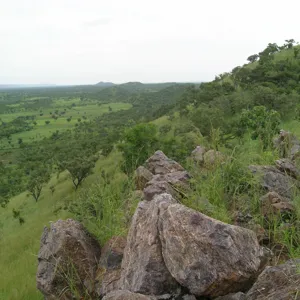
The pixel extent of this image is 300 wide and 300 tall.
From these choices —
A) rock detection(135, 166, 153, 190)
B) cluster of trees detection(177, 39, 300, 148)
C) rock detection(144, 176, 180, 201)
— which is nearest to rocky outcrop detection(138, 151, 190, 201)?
rock detection(144, 176, 180, 201)

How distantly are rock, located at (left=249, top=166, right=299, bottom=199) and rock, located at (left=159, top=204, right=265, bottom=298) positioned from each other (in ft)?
8.89

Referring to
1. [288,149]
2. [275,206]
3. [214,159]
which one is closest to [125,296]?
[275,206]

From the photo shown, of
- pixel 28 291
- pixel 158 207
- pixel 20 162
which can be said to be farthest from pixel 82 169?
pixel 20 162

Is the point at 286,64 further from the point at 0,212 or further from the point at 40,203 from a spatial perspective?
the point at 0,212

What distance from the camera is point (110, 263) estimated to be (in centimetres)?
706

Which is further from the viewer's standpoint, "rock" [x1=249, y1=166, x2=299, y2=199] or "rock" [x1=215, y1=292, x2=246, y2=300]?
"rock" [x1=249, y1=166, x2=299, y2=199]

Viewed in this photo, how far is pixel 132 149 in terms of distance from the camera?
36.2 metres

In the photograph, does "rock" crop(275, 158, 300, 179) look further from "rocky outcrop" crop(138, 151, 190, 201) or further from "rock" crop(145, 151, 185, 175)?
"rock" crop(145, 151, 185, 175)

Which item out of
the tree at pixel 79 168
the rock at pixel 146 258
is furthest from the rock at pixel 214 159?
the tree at pixel 79 168

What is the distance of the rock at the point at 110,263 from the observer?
6.45 meters

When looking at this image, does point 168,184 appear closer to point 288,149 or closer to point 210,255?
point 210,255

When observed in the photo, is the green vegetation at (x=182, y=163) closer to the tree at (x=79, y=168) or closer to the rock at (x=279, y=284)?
the tree at (x=79, y=168)

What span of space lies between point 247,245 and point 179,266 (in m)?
1.19

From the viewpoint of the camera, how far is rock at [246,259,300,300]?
13.8 feet
